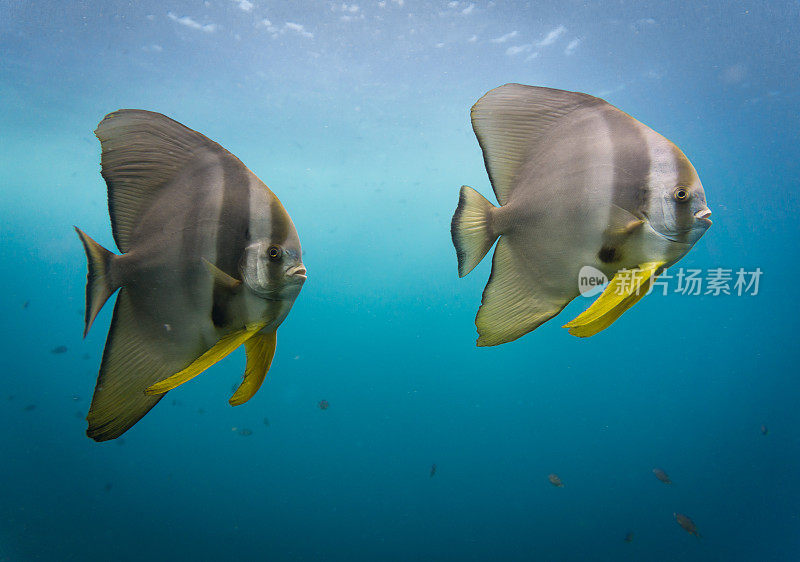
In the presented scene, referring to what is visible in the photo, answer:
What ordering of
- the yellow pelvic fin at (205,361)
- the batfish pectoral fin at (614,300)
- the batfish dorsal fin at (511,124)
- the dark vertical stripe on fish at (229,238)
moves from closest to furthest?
the yellow pelvic fin at (205,361)
the batfish pectoral fin at (614,300)
the dark vertical stripe on fish at (229,238)
the batfish dorsal fin at (511,124)

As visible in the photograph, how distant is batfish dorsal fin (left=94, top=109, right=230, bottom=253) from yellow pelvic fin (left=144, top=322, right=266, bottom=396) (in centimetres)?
50

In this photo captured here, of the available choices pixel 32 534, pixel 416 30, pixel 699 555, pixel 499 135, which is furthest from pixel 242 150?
pixel 699 555

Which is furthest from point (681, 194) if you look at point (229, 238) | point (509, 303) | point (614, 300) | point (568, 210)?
point (229, 238)

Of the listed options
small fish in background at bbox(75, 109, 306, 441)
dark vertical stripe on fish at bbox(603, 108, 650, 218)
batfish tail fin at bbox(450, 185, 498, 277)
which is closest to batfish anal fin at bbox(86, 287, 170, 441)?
small fish in background at bbox(75, 109, 306, 441)

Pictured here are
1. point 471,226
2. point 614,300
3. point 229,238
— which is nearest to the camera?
point 614,300

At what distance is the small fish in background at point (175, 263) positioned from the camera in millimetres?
1037

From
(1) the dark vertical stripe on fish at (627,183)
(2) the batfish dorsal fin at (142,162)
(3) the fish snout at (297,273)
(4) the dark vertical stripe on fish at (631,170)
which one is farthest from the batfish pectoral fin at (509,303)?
(2) the batfish dorsal fin at (142,162)

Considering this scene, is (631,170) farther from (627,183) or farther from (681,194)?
(681,194)

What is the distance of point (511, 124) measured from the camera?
4.75 ft

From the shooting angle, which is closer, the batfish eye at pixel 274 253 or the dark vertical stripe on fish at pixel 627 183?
the batfish eye at pixel 274 253

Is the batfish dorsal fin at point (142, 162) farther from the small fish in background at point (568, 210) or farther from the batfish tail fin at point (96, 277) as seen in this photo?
the small fish in background at point (568, 210)

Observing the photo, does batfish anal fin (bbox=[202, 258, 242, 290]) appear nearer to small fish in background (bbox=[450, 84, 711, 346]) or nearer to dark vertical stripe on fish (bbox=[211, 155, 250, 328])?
dark vertical stripe on fish (bbox=[211, 155, 250, 328])

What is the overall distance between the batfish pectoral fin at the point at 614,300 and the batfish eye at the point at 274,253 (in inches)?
28.3

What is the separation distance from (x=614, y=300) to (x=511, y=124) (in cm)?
79
